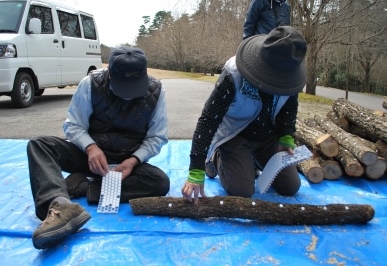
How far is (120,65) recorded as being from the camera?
2.26 m

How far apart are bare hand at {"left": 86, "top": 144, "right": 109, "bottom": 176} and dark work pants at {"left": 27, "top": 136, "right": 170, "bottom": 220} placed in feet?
0.63

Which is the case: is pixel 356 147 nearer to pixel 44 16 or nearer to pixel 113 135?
pixel 113 135

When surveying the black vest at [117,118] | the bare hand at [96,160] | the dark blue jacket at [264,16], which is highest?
the dark blue jacket at [264,16]

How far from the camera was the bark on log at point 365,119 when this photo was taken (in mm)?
3381

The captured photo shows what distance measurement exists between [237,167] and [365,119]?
1.81m

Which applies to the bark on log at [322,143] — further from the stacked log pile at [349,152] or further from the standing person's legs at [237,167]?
the standing person's legs at [237,167]

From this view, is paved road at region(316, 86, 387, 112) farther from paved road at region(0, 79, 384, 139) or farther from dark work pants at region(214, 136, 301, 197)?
dark work pants at region(214, 136, 301, 197)

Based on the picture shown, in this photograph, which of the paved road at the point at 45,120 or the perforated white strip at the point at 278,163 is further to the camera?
the paved road at the point at 45,120

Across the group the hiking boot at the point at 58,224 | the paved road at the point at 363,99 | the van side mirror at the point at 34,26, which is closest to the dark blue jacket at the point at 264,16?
the hiking boot at the point at 58,224

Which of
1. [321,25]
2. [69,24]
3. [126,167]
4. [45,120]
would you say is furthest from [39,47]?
[321,25]

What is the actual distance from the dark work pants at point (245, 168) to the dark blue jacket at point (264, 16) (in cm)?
209

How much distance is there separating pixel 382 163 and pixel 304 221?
132 cm

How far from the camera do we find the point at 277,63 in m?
1.97

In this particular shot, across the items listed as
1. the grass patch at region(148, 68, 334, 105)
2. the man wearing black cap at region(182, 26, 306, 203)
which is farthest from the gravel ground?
the man wearing black cap at region(182, 26, 306, 203)
